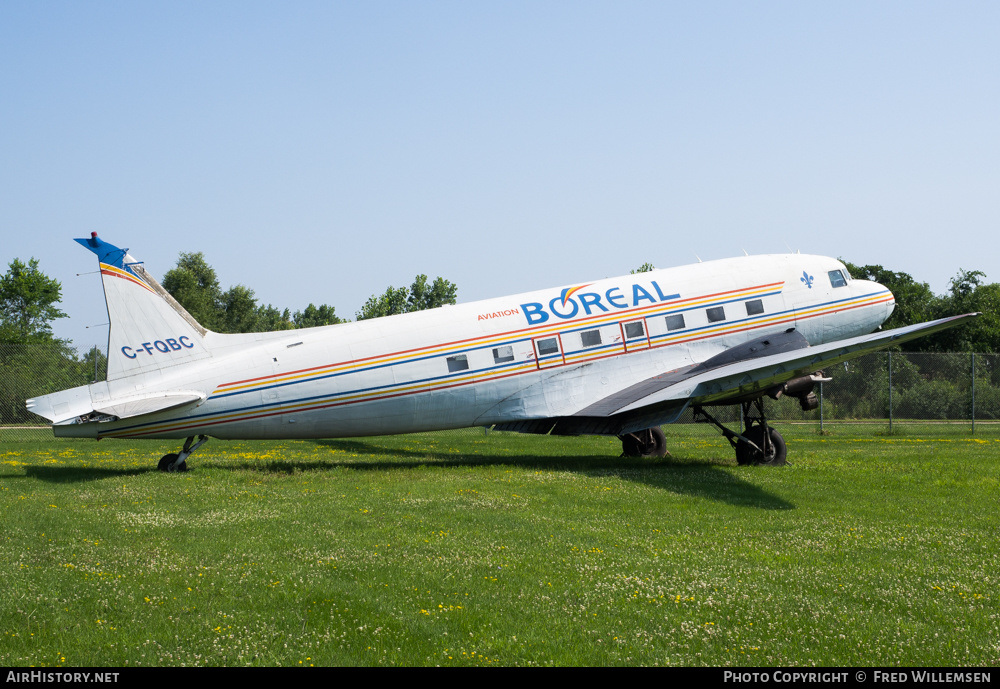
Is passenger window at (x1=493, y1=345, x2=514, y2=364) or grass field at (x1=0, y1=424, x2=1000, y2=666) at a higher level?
passenger window at (x1=493, y1=345, x2=514, y2=364)

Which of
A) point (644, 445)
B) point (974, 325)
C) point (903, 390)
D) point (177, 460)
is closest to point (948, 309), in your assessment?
point (974, 325)

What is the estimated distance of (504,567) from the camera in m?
10.2

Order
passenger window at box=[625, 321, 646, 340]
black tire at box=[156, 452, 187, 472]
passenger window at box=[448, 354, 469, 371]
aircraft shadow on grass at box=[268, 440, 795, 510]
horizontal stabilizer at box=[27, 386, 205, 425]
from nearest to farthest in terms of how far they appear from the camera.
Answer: aircraft shadow on grass at box=[268, 440, 795, 510] < horizontal stabilizer at box=[27, 386, 205, 425] < black tire at box=[156, 452, 187, 472] < passenger window at box=[448, 354, 469, 371] < passenger window at box=[625, 321, 646, 340]

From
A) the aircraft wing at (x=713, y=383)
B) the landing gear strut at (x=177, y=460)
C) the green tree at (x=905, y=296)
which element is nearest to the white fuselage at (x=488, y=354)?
the aircraft wing at (x=713, y=383)

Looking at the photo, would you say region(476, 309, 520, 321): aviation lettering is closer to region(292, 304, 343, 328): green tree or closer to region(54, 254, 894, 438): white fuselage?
region(54, 254, 894, 438): white fuselage

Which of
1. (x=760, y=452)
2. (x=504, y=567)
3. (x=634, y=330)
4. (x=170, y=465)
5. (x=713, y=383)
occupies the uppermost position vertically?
(x=634, y=330)

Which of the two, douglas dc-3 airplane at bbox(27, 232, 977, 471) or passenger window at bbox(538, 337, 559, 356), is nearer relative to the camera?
douglas dc-3 airplane at bbox(27, 232, 977, 471)

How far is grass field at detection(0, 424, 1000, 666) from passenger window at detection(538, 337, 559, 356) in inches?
124

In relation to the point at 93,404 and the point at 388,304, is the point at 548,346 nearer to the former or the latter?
the point at 93,404

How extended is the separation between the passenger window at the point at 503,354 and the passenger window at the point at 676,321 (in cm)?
437

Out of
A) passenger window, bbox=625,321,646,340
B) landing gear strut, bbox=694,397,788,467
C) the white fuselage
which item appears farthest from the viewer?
passenger window, bbox=625,321,646,340

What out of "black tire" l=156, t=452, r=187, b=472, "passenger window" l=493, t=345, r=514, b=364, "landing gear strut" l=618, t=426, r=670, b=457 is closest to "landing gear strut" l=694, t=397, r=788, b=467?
"landing gear strut" l=618, t=426, r=670, b=457

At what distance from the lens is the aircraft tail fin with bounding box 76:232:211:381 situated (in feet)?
60.3

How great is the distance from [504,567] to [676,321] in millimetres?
12534
